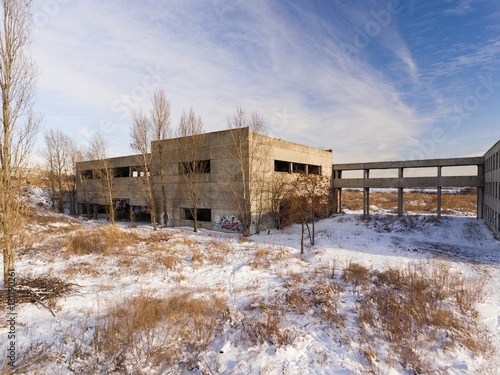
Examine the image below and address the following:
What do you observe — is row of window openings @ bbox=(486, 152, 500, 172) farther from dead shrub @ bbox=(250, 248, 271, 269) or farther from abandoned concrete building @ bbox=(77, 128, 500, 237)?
dead shrub @ bbox=(250, 248, 271, 269)

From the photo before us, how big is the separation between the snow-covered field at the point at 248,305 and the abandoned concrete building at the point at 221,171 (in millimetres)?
5809

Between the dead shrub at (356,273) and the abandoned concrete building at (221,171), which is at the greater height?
the abandoned concrete building at (221,171)

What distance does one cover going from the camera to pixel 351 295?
8.52 meters

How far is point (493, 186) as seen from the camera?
20422 mm

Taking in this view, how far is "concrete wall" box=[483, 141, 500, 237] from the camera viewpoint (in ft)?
61.2

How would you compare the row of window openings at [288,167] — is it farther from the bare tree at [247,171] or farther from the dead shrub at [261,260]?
the dead shrub at [261,260]

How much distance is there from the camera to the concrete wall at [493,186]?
1864cm

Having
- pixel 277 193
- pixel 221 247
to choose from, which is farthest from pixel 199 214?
pixel 221 247

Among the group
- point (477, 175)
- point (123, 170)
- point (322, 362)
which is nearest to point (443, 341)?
point (322, 362)

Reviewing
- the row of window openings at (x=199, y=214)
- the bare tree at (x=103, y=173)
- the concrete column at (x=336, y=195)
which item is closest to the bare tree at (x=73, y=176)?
the bare tree at (x=103, y=173)

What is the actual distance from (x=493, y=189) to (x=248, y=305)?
24.2m

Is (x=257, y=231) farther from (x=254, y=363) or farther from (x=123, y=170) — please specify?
(x=123, y=170)

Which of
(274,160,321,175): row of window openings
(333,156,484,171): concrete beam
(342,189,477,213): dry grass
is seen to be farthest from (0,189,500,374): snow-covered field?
(342,189,477,213): dry grass

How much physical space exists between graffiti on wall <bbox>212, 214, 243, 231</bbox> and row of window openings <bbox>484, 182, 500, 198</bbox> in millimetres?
19883
